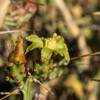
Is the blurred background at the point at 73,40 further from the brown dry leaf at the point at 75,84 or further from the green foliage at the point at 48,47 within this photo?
the green foliage at the point at 48,47

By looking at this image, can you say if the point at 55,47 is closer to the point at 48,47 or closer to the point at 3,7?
the point at 48,47

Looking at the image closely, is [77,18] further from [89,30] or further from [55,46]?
[55,46]

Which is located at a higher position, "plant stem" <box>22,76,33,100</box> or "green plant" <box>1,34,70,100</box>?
"green plant" <box>1,34,70,100</box>

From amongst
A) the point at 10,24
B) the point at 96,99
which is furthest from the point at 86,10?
the point at 10,24

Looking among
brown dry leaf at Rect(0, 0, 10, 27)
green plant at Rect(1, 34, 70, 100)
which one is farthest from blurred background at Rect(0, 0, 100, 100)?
green plant at Rect(1, 34, 70, 100)

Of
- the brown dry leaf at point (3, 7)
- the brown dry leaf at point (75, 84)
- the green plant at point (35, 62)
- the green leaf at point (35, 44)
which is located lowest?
the brown dry leaf at point (75, 84)

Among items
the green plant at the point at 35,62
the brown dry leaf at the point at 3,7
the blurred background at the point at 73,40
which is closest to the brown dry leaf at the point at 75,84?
the blurred background at the point at 73,40

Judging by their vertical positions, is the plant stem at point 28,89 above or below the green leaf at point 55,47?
Result: below

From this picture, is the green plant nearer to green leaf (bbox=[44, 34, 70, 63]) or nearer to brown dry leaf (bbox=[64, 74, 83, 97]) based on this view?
green leaf (bbox=[44, 34, 70, 63])
